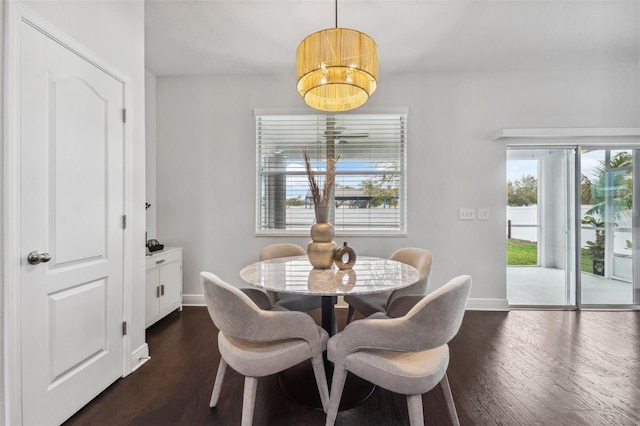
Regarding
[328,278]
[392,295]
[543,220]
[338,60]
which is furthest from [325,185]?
[543,220]

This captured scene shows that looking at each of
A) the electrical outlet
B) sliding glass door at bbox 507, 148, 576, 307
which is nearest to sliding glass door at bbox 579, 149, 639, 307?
sliding glass door at bbox 507, 148, 576, 307

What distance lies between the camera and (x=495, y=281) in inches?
128

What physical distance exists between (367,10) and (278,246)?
84.9 inches

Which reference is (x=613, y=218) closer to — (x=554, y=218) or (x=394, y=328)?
(x=554, y=218)

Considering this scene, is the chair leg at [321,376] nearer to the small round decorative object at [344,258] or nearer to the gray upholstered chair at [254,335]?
the gray upholstered chair at [254,335]

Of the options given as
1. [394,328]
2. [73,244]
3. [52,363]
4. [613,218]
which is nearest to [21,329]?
[52,363]

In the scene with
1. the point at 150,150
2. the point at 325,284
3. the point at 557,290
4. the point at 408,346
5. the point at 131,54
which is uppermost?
the point at 131,54

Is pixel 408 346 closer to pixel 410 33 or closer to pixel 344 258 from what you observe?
pixel 344 258

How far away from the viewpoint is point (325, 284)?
1507mm

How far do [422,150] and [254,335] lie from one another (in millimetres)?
2849

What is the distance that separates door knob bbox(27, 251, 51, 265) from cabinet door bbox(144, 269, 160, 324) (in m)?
1.21

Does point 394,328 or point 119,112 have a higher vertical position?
point 119,112

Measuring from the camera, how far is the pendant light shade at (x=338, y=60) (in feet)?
5.36

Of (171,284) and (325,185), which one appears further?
(171,284)
